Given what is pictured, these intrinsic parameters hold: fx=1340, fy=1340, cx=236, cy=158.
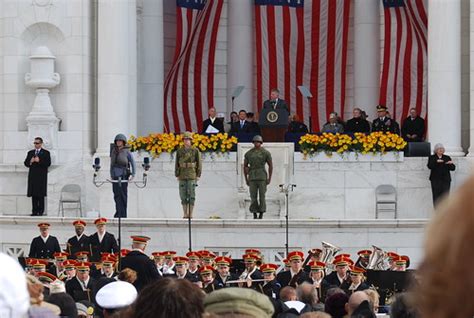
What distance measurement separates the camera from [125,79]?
111ft

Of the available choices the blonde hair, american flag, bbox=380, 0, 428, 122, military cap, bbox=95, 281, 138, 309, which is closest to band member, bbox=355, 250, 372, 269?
military cap, bbox=95, 281, 138, 309

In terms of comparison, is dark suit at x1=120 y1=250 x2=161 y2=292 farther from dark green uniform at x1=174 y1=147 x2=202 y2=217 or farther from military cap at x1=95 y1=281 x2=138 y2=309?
dark green uniform at x1=174 y1=147 x2=202 y2=217

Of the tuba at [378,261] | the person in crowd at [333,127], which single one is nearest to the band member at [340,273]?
the tuba at [378,261]

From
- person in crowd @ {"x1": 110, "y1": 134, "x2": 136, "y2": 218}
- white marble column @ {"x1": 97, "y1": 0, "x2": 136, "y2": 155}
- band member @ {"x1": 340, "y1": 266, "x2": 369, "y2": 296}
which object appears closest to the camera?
band member @ {"x1": 340, "y1": 266, "x2": 369, "y2": 296}

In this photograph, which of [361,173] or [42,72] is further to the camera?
[42,72]

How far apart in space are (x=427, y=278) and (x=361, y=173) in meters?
28.0

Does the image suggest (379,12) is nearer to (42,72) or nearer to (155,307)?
(42,72)

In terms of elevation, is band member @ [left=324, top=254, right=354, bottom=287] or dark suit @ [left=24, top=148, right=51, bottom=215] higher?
dark suit @ [left=24, top=148, right=51, bottom=215]

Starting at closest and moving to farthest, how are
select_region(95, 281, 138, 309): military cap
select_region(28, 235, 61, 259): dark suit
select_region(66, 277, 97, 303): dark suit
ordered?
1. select_region(95, 281, 138, 309): military cap
2. select_region(66, 277, 97, 303): dark suit
3. select_region(28, 235, 61, 259): dark suit

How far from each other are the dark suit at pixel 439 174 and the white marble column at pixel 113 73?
8.24 metres

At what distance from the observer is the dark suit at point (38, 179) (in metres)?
31.7

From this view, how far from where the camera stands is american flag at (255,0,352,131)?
37.8 meters

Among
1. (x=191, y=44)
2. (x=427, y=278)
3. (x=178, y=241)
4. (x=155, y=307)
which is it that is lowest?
(x=178, y=241)

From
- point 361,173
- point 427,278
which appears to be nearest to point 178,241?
point 361,173
